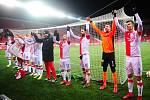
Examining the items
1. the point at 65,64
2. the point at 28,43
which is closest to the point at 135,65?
the point at 65,64

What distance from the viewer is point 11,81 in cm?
955

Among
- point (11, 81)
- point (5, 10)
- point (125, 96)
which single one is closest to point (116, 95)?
point (125, 96)

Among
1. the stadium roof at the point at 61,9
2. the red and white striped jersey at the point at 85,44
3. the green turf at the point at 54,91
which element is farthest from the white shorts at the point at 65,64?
the stadium roof at the point at 61,9

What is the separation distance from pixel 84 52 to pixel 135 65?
220cm

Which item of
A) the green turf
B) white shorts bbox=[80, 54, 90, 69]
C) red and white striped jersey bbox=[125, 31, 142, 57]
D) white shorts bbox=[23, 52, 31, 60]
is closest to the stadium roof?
white shorts bbox=[23, 52, 31, 60]

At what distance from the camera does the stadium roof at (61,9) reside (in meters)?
22.9

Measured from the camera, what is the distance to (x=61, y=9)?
25375mm

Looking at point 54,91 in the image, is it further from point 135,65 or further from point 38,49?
point 38,49

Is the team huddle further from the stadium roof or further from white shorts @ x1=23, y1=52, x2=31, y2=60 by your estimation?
the stadium roof

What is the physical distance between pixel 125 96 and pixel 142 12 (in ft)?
65.8

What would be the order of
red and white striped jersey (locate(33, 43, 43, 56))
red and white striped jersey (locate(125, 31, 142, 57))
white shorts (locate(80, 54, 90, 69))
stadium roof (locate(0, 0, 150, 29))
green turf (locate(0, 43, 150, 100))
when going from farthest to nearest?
1. stadium roof (locate(0, 0, 150, 29))
2. red and white striped jersey (locate(33, 43, 43, 56))
3. white shorts (locate(80, 54, 90, 69))
4. green turf (locate(0, 43, 150, 100))
5. red and white striped jersey (locate(125, 31, 142, 57))

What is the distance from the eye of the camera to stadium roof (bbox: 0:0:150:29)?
22.9 m

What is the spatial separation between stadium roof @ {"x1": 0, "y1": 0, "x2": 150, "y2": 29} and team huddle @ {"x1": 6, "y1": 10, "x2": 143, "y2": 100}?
9878 millimetres

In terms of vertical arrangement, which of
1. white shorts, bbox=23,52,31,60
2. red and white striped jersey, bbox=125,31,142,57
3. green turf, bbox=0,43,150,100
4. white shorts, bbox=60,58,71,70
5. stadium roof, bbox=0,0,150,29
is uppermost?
stadium roof, bbox=0,0,150,29
